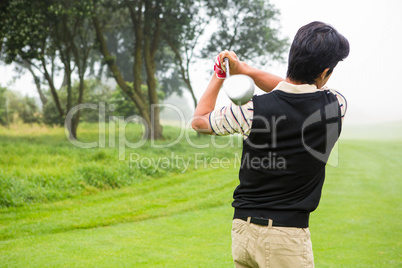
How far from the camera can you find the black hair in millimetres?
1876

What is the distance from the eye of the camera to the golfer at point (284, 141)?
1862 millimetres

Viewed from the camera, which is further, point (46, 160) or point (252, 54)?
point (252, 54)

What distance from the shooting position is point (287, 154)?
191 centimetres

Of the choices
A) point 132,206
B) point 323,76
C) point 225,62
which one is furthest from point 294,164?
point 132,206

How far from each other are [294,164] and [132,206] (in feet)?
22.7

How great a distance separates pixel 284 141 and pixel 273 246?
0.50 meters

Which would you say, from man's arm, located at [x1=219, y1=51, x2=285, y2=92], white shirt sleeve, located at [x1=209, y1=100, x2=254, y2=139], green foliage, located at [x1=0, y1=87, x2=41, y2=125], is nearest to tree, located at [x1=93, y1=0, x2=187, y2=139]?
green foliage, located at [x1=0, y1=87, x2=41, y2=125]

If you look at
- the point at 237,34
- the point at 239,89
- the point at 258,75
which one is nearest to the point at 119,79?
the point at 237,34

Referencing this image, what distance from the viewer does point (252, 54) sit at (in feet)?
81.4

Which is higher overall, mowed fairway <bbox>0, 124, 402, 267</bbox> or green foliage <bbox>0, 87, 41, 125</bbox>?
green foliage <bbox>0, 87, 41, 125</bbox>

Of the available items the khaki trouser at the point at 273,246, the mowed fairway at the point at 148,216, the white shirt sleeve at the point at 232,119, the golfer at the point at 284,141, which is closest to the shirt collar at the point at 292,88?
the golfer at the point at 284,141

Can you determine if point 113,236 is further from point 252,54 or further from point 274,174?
point 252,54

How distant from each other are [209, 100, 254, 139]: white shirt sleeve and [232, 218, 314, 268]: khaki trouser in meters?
0.46

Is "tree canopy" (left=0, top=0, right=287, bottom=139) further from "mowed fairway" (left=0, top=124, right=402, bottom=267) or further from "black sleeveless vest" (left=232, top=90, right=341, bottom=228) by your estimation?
"black sleeveless vest" (left=232, top=90, right=341, bottom=228)
